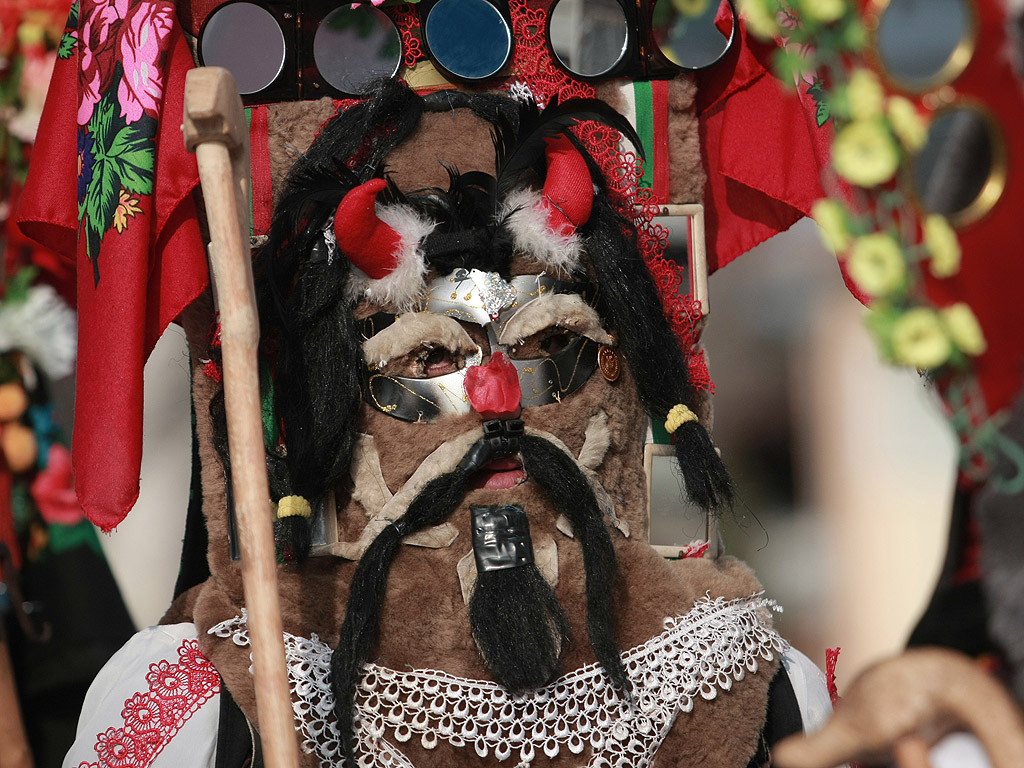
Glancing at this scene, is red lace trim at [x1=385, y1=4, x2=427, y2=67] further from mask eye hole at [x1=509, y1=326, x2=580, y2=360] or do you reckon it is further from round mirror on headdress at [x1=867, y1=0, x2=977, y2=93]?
round mirror on headdress at [x1=867, y1=0, x2=977, y2=93]

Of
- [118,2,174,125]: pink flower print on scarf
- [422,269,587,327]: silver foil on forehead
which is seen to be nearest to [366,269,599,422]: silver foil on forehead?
[422,269,587,327]: silver foil on forehead

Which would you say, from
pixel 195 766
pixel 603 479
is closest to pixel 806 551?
pixel 603 479

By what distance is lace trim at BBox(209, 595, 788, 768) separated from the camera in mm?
1488

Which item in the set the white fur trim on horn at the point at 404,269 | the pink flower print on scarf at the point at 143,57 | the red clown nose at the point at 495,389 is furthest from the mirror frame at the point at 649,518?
the pink flower print on scarf at the point at 143,57

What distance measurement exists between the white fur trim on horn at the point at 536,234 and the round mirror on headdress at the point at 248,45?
0.51m

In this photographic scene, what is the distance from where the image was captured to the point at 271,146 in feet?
6.06

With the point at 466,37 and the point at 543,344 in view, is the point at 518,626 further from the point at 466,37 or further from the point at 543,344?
the point at 466,37

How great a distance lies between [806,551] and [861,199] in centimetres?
228

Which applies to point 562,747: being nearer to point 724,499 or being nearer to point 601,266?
point 724,499

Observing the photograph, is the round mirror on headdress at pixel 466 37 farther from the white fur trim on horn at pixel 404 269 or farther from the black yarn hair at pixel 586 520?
the black yarn hair at pixel 586 520

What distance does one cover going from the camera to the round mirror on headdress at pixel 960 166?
0.88 meters

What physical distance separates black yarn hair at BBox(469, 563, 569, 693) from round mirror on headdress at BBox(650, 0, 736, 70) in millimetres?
962

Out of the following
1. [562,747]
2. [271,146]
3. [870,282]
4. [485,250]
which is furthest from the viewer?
[271,146]

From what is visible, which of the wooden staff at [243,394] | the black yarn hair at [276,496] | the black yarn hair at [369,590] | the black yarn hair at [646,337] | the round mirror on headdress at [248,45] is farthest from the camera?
the round mirror on headdress at [248,45]
